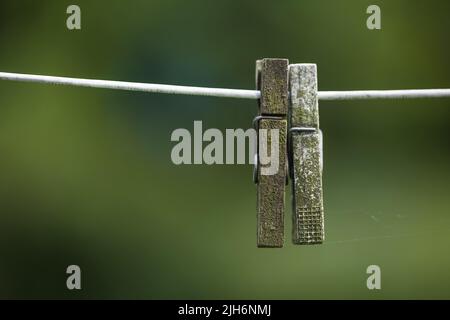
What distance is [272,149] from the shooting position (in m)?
1.32

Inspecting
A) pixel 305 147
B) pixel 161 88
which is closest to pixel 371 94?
pixel 305 147

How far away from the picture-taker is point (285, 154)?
133 cm

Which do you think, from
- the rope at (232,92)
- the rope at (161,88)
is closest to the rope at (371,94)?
the rope at (232,92)

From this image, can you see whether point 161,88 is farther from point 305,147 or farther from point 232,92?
point 305,147

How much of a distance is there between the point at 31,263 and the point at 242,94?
1.39m

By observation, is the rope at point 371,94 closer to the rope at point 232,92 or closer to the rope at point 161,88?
the rope at point 232,92

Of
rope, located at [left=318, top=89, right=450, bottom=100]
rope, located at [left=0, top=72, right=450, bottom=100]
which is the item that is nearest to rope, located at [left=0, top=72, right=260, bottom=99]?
rope, located at [left=0, top=72, right=450, bottom=100]

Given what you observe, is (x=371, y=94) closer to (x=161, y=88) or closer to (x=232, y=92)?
(x=232, y=92)

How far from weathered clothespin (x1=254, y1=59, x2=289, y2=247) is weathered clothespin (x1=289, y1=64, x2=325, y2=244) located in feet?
0.06

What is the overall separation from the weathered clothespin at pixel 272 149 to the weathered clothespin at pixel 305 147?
17 millimetres

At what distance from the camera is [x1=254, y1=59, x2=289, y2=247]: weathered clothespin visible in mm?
1319

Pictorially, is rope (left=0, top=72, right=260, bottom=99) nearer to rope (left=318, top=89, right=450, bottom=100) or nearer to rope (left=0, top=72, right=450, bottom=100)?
rope (left=0, top=72, right=450, bottom=100)

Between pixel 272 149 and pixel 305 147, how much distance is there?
56 mm

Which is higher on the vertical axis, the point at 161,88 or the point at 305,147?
the point at 161,88
